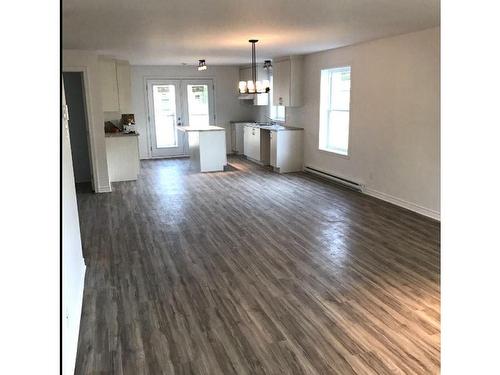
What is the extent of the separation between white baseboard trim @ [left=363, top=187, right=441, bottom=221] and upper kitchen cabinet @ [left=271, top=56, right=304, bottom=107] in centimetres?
273

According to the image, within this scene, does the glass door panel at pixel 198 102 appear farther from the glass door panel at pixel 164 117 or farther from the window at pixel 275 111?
the window at pixel 275 111

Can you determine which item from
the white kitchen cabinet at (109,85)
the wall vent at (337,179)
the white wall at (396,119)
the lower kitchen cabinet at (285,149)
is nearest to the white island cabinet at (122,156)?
the white kitchen cabinet at (109,85)

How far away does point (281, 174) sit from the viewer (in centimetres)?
860

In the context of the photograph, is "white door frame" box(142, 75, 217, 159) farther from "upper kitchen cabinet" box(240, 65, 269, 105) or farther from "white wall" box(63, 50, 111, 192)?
"white wall" box(63, 50, 111, 192)

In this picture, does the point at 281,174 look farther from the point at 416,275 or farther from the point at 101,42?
the point at 416,275

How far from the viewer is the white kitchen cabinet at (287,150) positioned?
8.67 meters

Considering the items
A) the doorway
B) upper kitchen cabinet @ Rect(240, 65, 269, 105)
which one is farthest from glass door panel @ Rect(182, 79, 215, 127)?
the doorway

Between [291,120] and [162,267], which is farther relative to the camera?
[291,120]

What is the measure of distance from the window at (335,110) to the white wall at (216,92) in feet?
13.0

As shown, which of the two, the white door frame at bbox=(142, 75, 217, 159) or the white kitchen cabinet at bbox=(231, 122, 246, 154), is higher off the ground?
the white door frame at bbox=(142, 75, 217, 159)

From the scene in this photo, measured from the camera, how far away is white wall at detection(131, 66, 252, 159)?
10.6 m

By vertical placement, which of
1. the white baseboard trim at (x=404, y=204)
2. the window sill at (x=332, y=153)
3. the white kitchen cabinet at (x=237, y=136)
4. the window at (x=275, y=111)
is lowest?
the white baseboard trim at (x=404, y=204)

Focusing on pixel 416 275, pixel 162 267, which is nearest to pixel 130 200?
pixel 162 267
